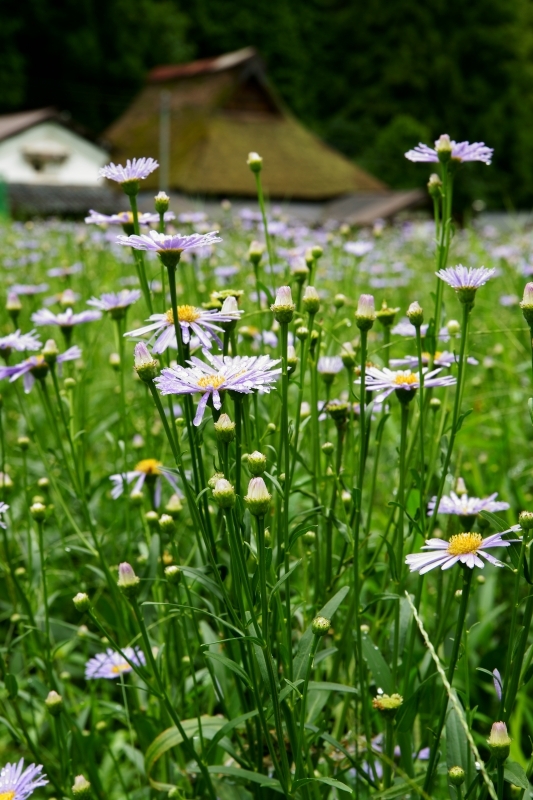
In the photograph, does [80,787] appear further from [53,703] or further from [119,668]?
[119,668]

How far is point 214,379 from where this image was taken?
27.8 inches

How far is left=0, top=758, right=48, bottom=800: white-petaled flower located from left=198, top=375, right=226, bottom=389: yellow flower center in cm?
32

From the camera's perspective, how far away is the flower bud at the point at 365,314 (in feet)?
2.52

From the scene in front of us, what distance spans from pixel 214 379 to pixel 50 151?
1543 cm

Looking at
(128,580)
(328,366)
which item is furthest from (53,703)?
(328,366)

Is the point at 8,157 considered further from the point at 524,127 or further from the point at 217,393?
the point at 217,393

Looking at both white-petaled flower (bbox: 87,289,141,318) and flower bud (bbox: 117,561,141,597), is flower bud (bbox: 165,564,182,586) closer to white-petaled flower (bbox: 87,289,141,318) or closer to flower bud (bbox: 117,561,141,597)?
flower bud (bbox: 117,561,141,597)

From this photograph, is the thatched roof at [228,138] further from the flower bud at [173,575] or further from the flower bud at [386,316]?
the flower bud at [173,575]

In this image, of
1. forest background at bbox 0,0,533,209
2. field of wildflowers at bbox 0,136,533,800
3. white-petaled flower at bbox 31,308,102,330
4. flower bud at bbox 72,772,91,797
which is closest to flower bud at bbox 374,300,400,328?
field of wildflowers at bbox 0,136,533,800

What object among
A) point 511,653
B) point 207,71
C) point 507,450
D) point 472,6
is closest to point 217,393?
point 511,653

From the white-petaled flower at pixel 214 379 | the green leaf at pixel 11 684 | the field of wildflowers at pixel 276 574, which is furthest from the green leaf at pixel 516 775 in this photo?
the green leaf at pixel 11 684

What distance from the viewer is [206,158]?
15.7 metres

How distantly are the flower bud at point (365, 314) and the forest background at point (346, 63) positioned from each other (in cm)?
1908

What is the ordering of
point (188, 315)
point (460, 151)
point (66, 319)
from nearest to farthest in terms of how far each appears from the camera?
point (188, 315) < point (460, 151) < point (66, 319)
